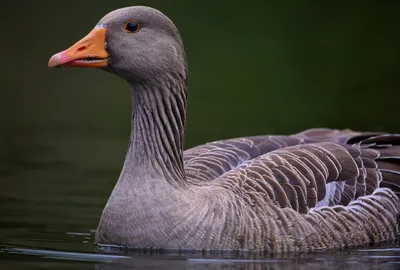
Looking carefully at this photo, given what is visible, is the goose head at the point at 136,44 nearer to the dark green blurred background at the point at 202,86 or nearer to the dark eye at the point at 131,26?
the dark eye at the point at 131,26

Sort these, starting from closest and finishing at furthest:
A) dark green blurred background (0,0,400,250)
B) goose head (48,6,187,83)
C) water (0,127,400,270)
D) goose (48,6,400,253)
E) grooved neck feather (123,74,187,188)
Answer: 1. water (0,127,400,270)
2. goose (48,6,400,253)
3. goose head (48,6,187,83)
4. grooved neck feather (123,74,187,188)
5. dark green blurred background (0,0,400,250)

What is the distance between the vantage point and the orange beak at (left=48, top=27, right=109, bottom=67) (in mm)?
11367

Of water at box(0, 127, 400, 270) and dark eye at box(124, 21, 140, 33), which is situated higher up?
dark eye at box(124, 21, 140, 33)

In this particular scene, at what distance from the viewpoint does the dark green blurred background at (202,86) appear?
1748 centimetres

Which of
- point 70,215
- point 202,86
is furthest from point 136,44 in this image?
point 202,86

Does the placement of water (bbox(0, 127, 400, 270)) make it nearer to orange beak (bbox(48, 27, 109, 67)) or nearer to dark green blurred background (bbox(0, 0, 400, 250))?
dark green blurred background (bbox(0, 0, 400, 250))

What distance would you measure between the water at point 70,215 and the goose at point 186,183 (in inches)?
9.2

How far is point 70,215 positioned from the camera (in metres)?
14.5

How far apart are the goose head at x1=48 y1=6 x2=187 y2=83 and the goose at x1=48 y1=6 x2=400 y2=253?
0.04 ft

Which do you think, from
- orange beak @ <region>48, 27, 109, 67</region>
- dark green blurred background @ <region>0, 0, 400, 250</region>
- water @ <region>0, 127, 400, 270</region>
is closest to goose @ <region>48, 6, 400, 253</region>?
orange beak @ <region>48, 27, 109, 67</region>

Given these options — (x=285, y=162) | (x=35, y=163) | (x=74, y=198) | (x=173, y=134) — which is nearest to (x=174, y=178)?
(x=173, y=134)

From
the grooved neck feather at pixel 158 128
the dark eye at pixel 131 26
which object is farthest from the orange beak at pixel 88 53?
the grooved neck feather at pixel 158 128

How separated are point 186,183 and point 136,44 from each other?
1761 mm

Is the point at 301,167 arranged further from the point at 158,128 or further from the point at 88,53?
the point at 88,53
